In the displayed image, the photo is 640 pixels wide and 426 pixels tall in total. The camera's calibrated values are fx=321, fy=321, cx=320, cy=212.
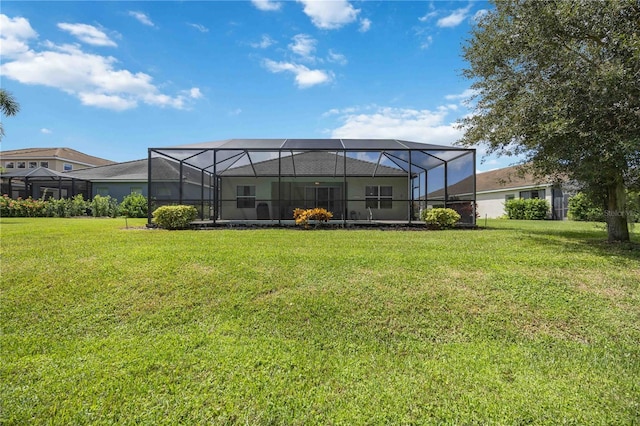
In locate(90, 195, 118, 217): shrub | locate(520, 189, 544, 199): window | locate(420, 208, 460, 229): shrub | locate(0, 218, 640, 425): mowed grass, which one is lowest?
locate(0, 218, 640, 425): mowed grass

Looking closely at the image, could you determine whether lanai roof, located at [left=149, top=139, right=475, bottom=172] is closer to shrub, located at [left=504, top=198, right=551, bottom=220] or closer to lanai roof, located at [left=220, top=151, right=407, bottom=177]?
lanai roof, located at [left=220, top=151, right=407, bottom=177]

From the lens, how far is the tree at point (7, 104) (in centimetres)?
1471

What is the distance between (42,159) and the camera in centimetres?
3666

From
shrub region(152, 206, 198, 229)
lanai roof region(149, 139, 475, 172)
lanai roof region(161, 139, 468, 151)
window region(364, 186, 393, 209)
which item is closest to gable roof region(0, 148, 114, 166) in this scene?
lanai roof region(149, 139, 475, 172)

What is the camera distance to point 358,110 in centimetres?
1341

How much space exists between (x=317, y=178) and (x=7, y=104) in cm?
1474

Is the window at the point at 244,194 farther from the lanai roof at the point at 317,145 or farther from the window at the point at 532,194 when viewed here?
the window at the point at 532,194

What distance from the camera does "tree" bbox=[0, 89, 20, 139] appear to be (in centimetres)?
1471

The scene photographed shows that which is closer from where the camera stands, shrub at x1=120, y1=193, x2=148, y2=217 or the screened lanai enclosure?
the screened lanai enclosure

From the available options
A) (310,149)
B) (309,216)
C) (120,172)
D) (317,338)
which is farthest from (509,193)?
(120,172)

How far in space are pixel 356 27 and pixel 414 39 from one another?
180 cm

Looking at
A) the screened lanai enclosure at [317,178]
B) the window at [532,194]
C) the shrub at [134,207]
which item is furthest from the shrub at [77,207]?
the window at [532,194]

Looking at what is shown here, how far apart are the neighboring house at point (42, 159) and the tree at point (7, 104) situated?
26.4 meters

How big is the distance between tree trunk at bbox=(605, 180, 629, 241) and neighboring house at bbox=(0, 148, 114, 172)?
46.9 meters
